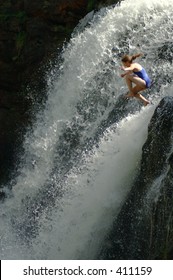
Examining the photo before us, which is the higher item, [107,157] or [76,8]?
[76,8]

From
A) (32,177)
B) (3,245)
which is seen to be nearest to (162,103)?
(3,245)

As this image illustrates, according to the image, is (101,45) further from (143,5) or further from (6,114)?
(6,114)

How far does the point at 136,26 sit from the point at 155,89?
240cm

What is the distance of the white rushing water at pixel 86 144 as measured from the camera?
1068 centimetres

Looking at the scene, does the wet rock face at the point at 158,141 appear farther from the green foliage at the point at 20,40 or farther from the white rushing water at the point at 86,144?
the green foliage at the point at 20,40

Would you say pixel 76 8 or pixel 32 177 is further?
pixel 76 8

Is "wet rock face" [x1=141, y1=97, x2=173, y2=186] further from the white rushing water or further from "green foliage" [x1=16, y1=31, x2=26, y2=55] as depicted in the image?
"green foliage" [x1=16, y1=31, x2=26, y2=55]

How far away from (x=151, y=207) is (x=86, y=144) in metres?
4.46

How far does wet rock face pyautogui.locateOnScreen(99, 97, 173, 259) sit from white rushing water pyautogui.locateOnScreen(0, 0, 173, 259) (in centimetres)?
59

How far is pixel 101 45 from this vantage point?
14219 mm

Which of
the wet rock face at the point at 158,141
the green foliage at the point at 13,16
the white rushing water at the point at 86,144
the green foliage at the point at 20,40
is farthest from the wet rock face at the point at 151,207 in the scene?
the green foliage at the point at 13,16

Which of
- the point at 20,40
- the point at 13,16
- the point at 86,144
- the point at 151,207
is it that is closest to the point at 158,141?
the point at 151,207

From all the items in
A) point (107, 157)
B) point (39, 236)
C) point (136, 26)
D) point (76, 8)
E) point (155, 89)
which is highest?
point (76, 8)

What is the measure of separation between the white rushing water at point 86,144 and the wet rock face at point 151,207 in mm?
594
